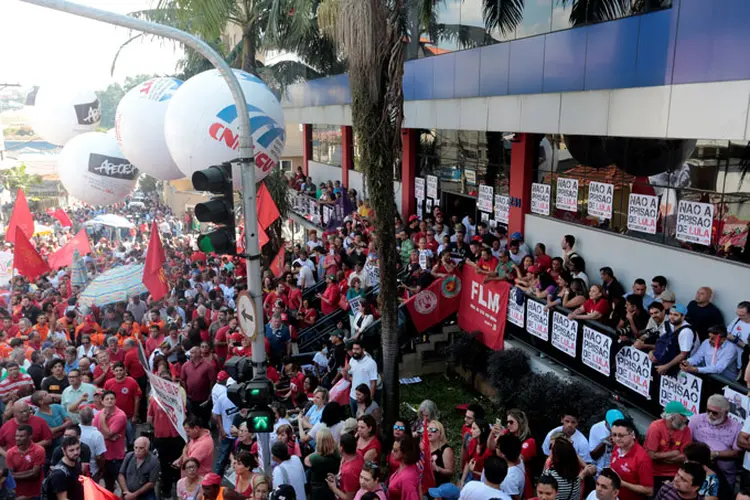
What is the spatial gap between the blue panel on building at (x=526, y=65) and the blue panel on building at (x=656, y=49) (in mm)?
2617

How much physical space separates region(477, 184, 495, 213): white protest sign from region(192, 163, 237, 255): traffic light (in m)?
9.96

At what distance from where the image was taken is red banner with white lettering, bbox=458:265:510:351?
11.2 meters

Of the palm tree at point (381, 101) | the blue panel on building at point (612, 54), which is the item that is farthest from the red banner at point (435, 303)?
the blue panel on building at point (612, 54)

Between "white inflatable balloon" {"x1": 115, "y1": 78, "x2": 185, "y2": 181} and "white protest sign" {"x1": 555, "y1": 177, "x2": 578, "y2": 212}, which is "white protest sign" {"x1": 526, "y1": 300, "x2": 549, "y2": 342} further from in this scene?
"white inflatable balloon" {"x1": 115, "y1": 78, "x2": 185, "y2": 181}

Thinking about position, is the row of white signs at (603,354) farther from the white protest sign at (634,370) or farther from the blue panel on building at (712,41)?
the blue panel on building at (712,41)

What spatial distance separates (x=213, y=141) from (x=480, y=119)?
808cm

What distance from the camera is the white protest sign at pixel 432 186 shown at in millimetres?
18250

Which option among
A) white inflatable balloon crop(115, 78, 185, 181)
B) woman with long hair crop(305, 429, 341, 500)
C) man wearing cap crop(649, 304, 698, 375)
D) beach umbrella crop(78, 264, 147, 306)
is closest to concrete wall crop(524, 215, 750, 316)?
man wearing cap crop(649, 304, 698, 375)

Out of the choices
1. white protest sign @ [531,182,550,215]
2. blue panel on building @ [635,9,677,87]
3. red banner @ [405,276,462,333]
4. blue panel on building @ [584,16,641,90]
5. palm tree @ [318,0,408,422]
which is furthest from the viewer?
white protest sign @ [531,182,550,215]

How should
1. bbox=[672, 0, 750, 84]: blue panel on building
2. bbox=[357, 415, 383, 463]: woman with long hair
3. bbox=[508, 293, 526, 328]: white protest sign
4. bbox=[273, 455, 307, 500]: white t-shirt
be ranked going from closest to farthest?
1. bbox=[273, 455, 307, 500]: white t-shirt
2. bbox=[357, 415, 383, 463]: woman with long hair
3. bbox=[672, 0, 750, 84]: blue panel on building
4. bbox=[508, 293, 526, 328]: white protest sign

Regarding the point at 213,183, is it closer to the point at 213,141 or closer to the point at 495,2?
the point at 213,141

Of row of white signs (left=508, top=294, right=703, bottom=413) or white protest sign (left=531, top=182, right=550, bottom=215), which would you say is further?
white protest sign (left=531, top=182, right=550, bottom=215)

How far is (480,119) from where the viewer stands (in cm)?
1428

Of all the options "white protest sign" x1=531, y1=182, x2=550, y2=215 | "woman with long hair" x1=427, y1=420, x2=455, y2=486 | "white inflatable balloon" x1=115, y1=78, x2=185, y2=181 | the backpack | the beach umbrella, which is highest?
"white inflatable balloon" x1=115, y1=78, x2=185, y2=181
